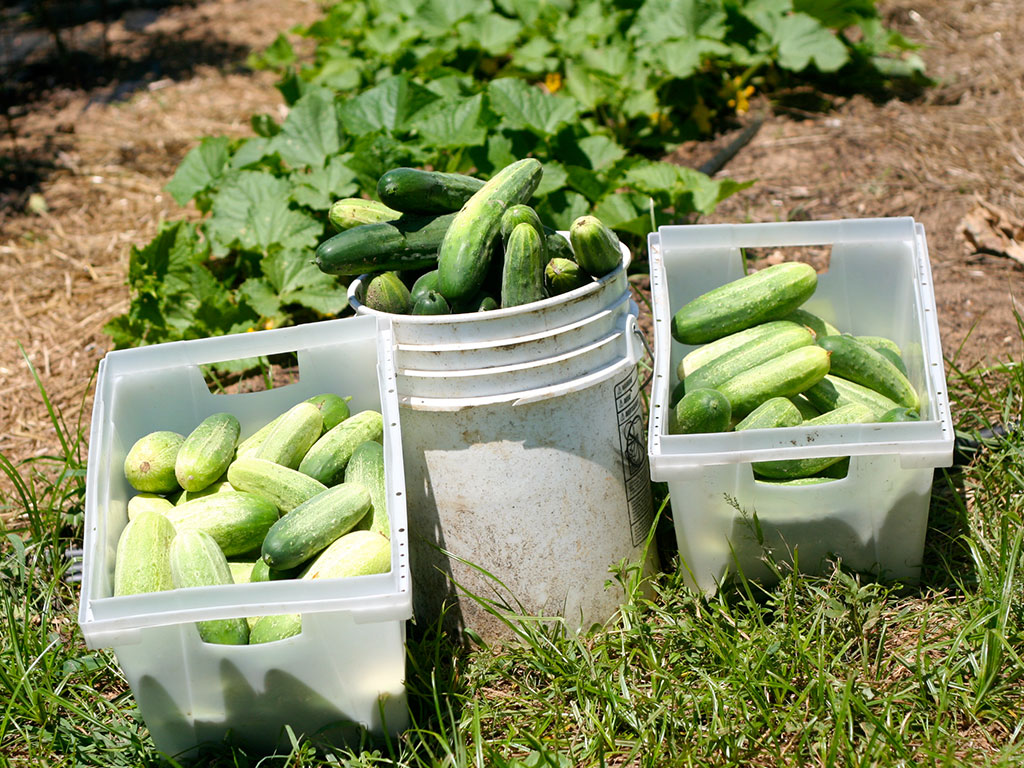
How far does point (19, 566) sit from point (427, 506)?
139 centimetres

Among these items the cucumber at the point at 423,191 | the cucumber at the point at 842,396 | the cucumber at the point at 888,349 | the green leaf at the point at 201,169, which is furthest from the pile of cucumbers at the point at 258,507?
the green leaf at the point at 201,169

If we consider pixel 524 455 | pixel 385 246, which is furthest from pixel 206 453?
pixel 524 455

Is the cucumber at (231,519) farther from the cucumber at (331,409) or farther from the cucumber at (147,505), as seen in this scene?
the cucumber at (331,409)

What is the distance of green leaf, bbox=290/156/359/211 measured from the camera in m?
4.28

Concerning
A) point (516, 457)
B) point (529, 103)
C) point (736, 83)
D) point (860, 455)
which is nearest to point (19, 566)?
point (516, 457)

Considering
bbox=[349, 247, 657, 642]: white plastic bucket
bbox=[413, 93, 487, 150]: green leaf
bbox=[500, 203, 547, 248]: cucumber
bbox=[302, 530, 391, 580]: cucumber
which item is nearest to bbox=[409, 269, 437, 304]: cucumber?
bbox=[349, 247, 657, 642]: white plastic bucket

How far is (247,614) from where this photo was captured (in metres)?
2.13

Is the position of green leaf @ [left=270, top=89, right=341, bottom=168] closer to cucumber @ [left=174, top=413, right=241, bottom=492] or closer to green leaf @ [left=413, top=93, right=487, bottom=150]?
green leaf @ [left=413, top=93, right=487, bottom=150]

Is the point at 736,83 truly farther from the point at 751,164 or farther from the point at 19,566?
the point at 19,566

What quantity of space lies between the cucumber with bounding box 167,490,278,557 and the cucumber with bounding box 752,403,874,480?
132 centimetres

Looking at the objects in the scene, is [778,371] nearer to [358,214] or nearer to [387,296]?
[387,296]

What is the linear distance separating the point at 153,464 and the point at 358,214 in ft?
3.04

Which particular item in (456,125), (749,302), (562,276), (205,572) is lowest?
(205,572)

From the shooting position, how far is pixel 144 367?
281 centimetres
